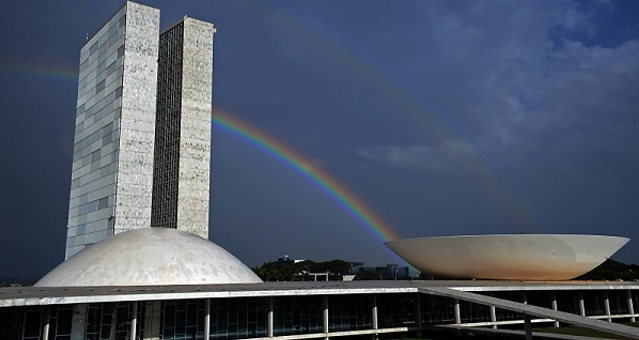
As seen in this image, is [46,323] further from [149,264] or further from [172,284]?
[149,264]

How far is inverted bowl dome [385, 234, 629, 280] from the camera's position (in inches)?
1426

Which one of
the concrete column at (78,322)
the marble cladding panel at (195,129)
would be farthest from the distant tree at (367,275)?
the concrete column at (78,322)

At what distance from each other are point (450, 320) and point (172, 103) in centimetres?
4087

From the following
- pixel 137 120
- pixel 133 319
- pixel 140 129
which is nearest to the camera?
pixel 133 319

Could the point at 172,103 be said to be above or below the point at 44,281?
above

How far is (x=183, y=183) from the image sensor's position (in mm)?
57281

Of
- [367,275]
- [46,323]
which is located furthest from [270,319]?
[367,275]

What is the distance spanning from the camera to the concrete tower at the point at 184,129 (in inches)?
2266

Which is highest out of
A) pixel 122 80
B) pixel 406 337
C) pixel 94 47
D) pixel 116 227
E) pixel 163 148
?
pixel 94 47

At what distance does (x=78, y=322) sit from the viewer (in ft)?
70.0

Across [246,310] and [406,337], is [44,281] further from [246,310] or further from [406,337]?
[406,337]

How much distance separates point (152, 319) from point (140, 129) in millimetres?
31718

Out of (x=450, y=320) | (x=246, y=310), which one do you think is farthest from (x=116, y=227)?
(x=450, y=320)

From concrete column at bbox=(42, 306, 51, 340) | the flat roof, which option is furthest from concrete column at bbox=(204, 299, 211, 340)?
concrete column at bbox=(42, 306, 51, 340)
